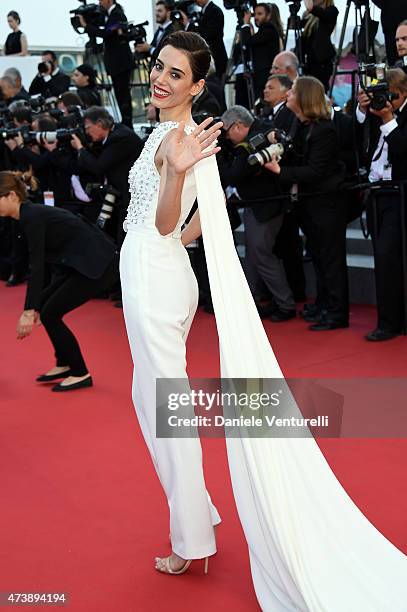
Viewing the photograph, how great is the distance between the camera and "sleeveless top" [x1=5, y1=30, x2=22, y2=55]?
11.5 meters

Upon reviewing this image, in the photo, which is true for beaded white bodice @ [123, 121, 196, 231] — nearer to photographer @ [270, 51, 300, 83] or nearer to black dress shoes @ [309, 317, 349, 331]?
black dress shoes @ [309, 317, 349, 331]

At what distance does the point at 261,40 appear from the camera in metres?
8.22

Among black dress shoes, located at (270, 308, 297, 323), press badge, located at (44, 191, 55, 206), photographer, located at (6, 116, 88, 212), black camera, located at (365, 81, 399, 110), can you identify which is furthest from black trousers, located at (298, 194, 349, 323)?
press badge, located at (44, 191, 55, 206)

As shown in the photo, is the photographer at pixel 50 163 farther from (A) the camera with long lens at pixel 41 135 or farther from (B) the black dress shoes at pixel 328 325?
(B) the black dress shoes at pixel 328 325

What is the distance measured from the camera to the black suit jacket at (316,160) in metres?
5.97

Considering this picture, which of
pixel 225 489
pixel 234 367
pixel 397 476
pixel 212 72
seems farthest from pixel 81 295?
pixel 212 72

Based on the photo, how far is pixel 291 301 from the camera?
6461 mm

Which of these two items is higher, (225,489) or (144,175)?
(144,175)

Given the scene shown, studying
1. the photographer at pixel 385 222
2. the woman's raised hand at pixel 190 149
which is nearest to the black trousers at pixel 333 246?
the photographer at pixel 385 222

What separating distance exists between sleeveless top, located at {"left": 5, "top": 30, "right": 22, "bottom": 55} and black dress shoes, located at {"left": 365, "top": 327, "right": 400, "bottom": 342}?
296 inches

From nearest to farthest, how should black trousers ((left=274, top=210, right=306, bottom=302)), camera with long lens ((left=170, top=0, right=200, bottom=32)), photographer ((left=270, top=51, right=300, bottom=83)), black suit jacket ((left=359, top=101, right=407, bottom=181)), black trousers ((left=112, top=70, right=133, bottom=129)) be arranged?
black suit jacket ((left=359, top=101, right=407, bottom=181))
black trousers ((left=274, top=210, right=306, bottom=302))
photographer ((left=270, top=51, right=300, bottom=83))
camera with long lens ((left=170, top=0, right=200, bottom=32))
black trousers ((left=112, top=70, right=133, bottom=129))

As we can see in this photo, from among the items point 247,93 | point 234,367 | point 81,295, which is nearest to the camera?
point 234,367

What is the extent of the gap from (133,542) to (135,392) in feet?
1.94

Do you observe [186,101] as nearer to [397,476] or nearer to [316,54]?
[397,476]
